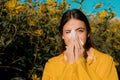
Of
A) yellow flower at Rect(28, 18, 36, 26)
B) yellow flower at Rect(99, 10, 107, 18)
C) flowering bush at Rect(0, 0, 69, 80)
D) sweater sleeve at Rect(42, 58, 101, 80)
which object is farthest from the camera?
yellow flower at Rect(99, 10, 107, 18)

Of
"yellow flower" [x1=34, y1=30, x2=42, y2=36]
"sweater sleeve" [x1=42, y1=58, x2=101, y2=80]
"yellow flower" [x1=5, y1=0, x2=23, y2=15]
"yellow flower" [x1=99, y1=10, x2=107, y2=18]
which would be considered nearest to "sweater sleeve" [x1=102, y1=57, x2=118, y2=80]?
"sweater sleeve" [x1=42, y1=58, x2=101, y2=80]

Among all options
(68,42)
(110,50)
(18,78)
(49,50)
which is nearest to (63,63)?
(68,42)

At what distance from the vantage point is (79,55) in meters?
2.54

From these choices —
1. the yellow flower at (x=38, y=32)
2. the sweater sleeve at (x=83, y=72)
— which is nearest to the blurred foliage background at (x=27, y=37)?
the yellow flower at (x=38, y=32)

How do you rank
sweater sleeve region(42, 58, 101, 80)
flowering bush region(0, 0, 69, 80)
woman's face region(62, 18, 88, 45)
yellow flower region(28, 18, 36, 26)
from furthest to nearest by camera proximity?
yellow flower region(28, 18, 36, 26) < flowering bush region(0, 0, 69, 80) < woman's face region(62, 18, 88, 45) < sweater sleeve region(42, 58, 101, 80)

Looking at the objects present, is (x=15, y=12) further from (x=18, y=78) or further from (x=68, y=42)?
(x=68, y=42)

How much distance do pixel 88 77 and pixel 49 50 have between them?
1770 millimetres

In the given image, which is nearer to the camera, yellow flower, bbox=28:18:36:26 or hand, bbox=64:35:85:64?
hand, bbox=64:35:85:64

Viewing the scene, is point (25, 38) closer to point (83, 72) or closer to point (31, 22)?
point (31, 22)

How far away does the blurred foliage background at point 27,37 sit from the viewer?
11.5 ft

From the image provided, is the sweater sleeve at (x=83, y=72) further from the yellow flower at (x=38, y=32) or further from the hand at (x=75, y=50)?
the yellow flower at (x=38, y=32)

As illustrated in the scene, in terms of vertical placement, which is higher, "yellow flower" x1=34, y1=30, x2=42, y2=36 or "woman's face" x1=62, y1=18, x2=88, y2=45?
"woman's face" x1=62, y1=18, x2=88, y2=45

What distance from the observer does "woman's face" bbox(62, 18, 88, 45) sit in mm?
2637

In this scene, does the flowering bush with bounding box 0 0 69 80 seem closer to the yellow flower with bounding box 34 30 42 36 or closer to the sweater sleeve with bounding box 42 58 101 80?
the yellow flower with bounding box 34 30 42 36
